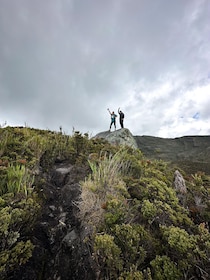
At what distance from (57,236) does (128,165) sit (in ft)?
7.71

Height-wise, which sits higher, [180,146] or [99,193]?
[180,146]

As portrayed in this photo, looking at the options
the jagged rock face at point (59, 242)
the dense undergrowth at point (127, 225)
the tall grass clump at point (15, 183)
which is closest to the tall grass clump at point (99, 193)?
the dense undergrowth at point (127, 225)

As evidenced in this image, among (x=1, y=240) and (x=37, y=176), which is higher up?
(x=37, y=176)

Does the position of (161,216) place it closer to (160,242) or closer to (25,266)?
(160,242)

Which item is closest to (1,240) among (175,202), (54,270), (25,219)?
(25,219)

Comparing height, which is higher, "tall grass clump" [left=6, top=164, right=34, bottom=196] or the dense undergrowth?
"tall grass clump" [left=6, top=164, right=34, bottom=196]

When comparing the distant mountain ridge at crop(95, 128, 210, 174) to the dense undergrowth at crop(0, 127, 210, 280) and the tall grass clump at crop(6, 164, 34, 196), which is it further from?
the tall grass clump at crop(6, 164, 34, 196)

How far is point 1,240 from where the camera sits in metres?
2.26

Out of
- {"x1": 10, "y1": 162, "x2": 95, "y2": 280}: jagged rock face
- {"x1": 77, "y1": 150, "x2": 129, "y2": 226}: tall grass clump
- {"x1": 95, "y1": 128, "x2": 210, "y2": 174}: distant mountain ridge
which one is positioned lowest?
{"x1": 10, "y1": 162, "x2": 95, "y2": 280}: jagged rock face

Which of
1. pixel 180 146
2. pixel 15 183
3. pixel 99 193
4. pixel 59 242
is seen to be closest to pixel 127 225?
pixel 99 193

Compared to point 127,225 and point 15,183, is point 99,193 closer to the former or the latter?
point 127,225

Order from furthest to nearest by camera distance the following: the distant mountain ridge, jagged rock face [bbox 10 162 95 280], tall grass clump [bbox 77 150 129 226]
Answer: the distant mountain ridge
tall grass clump [bbox 77 150 129 226]
jagged rock face [bbox 10 162 95 280]

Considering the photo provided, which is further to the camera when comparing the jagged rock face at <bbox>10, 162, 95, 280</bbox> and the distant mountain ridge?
the distant mountain ridge

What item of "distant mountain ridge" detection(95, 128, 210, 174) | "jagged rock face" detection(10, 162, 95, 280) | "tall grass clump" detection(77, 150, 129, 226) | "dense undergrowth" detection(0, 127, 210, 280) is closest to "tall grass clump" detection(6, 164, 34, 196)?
"dense undergrowth" detection(0, 127, 210, 280)
